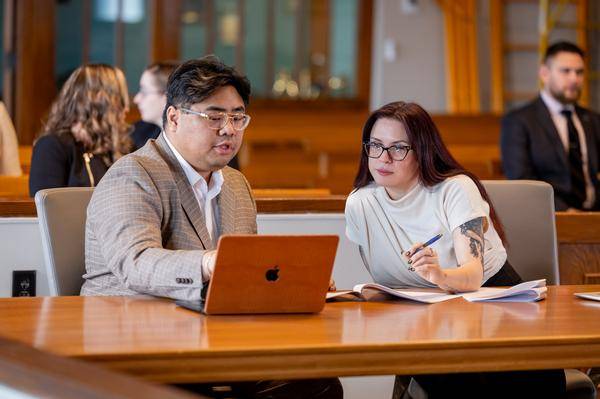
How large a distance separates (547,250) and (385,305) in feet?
3.35

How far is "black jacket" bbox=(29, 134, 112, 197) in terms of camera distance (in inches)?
157

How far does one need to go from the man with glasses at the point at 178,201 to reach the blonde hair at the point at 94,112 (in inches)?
62.3

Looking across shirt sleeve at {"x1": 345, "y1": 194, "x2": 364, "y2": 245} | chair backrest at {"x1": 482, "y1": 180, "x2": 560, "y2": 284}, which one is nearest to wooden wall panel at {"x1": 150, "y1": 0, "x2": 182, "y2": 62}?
chair backrest at {"x1": 482, "y1": 180, "x2": 560, "y2": 284}

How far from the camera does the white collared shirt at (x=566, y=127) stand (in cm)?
543

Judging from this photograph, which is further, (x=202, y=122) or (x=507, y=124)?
(x=507, y=124)

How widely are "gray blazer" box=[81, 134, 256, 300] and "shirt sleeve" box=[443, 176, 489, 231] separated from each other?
1.88ft

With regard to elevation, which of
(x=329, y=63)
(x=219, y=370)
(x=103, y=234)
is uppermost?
(x=329, y=63)

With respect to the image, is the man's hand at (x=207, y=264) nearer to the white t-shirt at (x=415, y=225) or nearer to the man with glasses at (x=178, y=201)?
the man with glasses at (x=178, y=201)

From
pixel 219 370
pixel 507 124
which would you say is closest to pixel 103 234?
pixel 219 370

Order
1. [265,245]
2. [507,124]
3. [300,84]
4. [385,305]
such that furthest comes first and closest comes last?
[300,84] < [507,124] < [385,305] < [265,245]

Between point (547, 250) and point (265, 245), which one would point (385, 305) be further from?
point (547, 250)

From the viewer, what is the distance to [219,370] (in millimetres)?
1739

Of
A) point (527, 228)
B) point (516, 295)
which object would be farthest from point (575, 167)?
point (516, 295)

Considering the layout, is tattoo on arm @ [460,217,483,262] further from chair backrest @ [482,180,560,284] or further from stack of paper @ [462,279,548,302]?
chair backrest @ [482,180,560,284]
